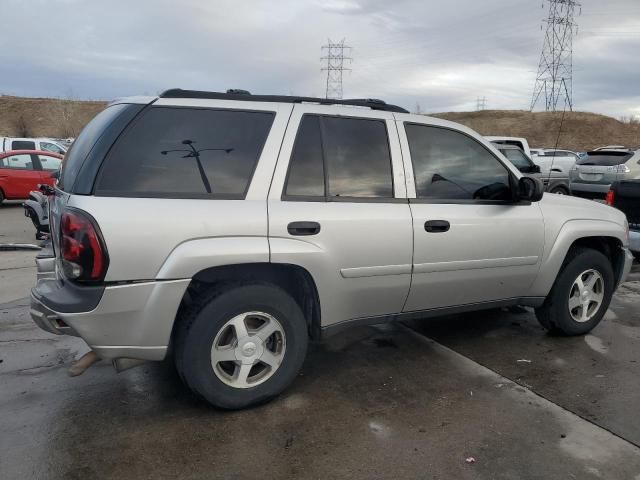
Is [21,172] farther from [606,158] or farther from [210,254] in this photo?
[606,158]

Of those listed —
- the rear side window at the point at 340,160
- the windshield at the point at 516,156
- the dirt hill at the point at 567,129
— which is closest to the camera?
the rear side window at the point at 340,160

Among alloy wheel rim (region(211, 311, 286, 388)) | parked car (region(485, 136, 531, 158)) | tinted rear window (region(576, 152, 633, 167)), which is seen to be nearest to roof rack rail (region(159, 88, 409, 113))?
alloy wheel rim (region(211, 311, 286, 388))

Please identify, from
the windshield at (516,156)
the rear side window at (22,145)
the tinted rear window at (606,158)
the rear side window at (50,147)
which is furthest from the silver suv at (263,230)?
the rear side window at (22,145)

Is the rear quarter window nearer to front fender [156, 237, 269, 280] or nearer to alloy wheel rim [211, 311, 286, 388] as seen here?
front fender [156, 237, 269, 280]

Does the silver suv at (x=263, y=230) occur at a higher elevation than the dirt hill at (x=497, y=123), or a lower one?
lower

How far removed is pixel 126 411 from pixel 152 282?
975 millimetres

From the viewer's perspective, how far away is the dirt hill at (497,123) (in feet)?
211

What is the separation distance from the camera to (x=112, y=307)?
2.82 metres

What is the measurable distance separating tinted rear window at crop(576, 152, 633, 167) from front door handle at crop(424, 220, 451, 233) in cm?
1135

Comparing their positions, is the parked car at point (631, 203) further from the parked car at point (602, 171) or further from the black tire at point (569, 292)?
the parked car at point (602, 171)

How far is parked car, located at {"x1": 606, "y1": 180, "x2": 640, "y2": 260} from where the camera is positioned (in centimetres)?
725

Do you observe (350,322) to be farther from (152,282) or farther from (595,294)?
(595,294)

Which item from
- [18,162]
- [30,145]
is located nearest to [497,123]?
[30,145]

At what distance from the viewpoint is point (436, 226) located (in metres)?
3.68
